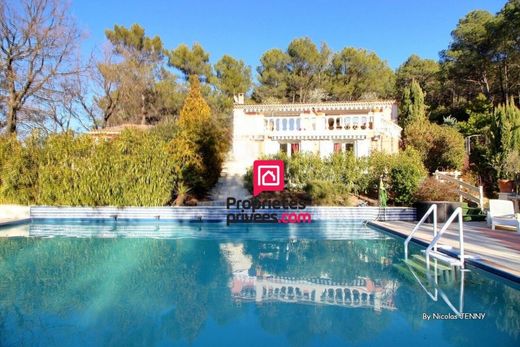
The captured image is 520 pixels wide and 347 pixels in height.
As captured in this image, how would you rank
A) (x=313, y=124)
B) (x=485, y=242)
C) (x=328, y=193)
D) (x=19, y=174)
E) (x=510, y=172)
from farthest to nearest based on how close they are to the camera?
1. (x=313, y=124)
2. (x=510, y=172)
3. (x=328, y=193)
4. (x=19, y=174)
5. (x=485, y=242)

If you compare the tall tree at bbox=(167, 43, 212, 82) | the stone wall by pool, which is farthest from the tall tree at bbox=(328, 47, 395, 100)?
the stone wall by pool

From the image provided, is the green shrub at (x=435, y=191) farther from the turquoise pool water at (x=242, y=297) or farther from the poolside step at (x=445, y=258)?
the poolside step at (x=445, y=258)

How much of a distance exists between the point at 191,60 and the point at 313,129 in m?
16.0

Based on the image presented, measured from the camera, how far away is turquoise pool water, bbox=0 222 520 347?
379cm

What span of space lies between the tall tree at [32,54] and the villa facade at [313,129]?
1210cm

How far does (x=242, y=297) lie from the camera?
16.3ft

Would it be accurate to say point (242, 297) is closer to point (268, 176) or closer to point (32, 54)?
point (268, 176)

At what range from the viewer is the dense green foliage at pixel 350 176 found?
1271 centimetres

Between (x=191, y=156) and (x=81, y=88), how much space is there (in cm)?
1523

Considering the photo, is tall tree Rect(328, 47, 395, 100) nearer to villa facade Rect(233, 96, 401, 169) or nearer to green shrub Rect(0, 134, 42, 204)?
villa facade Rect(233, 96, 401, 169)

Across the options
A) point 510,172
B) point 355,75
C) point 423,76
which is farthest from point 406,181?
point 423,76

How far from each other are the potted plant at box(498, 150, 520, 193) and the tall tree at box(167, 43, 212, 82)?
2623 cm

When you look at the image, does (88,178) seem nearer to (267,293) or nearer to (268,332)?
(267,293)

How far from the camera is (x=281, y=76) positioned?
35625mm
